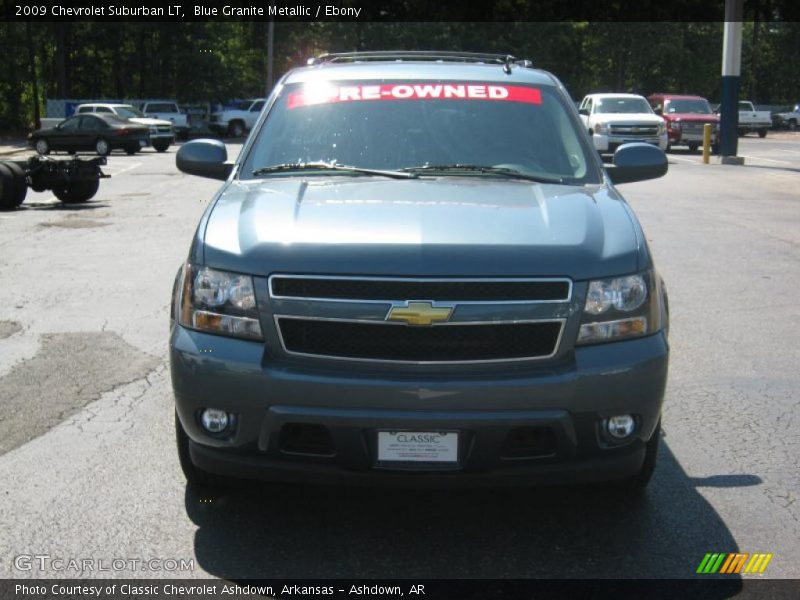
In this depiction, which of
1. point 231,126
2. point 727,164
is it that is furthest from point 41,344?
point 231,126

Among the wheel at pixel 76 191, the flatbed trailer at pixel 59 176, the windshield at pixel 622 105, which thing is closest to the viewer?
the flatbed trailer at pixel 59 176

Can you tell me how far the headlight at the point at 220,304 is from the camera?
12.5 ft

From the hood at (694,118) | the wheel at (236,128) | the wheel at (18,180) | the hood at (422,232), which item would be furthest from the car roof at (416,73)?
the wheel at (236,128)

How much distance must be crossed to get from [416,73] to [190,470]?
2479mm

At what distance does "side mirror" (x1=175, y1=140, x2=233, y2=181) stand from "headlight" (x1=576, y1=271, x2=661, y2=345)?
2552mm

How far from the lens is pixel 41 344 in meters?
7.27

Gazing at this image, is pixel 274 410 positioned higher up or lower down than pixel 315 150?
lower down

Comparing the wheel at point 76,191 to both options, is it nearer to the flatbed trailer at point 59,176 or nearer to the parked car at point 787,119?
the flatbed trailer at point 59,176

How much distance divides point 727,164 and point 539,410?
85.8 feet

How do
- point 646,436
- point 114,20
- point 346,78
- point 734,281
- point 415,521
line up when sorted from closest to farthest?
point 646,436 < point 415,521 < point 346,78 < point 734,281 < point 114,20

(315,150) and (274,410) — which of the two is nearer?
(274,410)

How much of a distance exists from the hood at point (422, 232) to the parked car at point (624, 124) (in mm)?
25510

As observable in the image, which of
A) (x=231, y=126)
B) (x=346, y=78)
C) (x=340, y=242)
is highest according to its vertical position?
(x=346, y=78)

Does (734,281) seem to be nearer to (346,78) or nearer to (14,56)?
(346,78)
